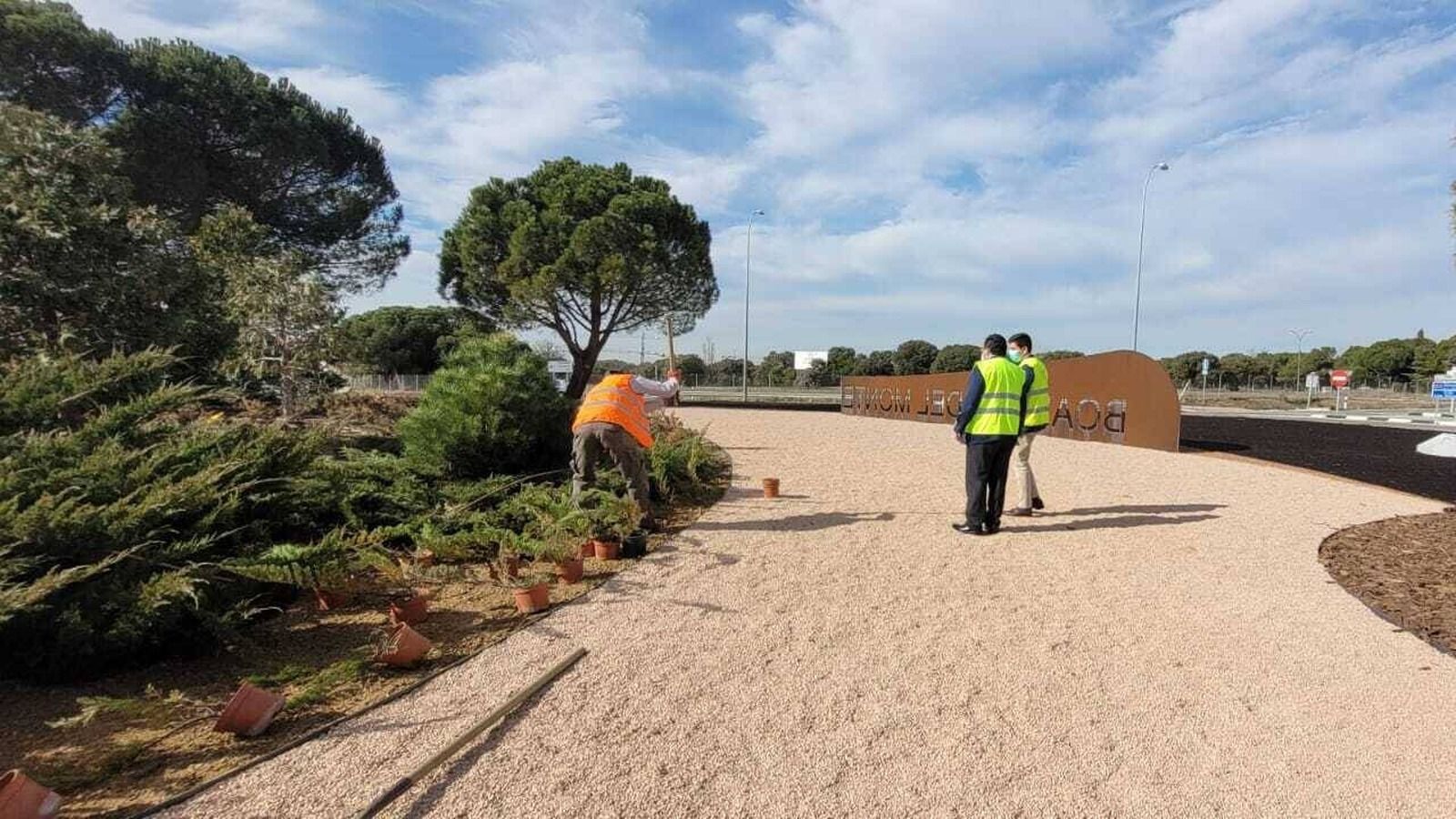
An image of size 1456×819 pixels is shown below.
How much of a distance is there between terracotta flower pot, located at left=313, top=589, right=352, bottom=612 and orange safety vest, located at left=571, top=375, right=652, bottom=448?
2089 millimetres

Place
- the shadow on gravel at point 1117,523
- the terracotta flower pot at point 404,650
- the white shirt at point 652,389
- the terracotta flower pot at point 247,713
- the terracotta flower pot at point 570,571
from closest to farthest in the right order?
1. the terracotta flower pot at point 247,713
2. the terracotta flower pot at point 404,650
3. the terracotta flower pot at point 570,571
4. the white shirt at point 652,389
5. the shadow on gravel at point 1117,523

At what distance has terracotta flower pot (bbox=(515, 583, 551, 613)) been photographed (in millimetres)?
3887

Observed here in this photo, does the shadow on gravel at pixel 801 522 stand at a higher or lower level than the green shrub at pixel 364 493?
lower

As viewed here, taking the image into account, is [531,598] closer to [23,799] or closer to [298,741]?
[298,741]

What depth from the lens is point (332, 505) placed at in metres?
5.13

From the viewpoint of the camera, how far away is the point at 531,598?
3891 mm

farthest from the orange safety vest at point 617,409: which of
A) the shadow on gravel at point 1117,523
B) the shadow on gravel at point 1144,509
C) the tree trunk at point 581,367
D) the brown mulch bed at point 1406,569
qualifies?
the tree trunk at point 581,367

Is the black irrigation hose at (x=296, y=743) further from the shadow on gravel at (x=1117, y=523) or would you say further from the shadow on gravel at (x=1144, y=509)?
the shadow on gravel at (x=1144, y=509)

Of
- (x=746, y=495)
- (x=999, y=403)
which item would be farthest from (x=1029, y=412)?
(x=746, y=495)

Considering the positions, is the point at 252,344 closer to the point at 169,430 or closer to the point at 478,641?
the point at 169,430

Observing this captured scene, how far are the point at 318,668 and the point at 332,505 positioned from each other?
2255 mm

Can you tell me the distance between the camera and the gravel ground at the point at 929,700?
7.66 ft

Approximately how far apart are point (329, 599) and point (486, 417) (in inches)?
108

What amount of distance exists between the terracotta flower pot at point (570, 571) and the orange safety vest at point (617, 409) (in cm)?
128
